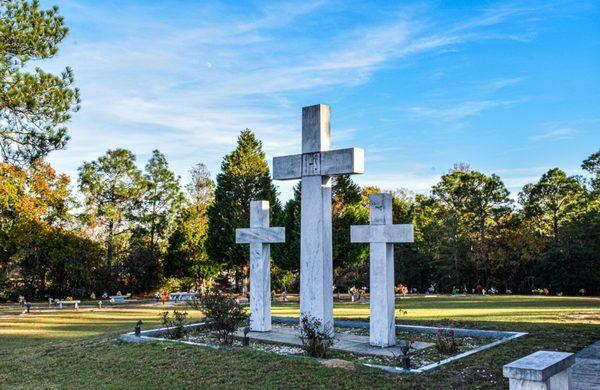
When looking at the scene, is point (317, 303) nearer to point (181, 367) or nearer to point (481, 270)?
point (181, 367)

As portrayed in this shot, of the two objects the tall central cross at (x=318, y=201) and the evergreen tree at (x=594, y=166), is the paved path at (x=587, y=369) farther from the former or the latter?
the evergreen tree at (x=594, y=166)

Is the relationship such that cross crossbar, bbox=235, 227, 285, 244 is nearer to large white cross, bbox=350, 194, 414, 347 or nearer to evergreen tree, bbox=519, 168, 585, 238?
large white cross, bbox=350, 194, 414, 347

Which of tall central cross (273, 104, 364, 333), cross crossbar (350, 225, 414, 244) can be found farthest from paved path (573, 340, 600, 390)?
tall central cross (273, 104, 364, 333)

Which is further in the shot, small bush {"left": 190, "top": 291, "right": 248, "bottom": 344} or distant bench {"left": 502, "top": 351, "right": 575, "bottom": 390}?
small bush {"left": 190, "top": 291, "right": 248, "bottom": 344}

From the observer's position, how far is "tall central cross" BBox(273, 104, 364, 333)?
12.2 meters

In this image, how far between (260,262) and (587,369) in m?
7.96

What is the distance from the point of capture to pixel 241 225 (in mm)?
38156

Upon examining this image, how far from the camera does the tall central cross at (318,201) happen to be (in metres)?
12.2

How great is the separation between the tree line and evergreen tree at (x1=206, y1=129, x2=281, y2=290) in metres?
Answer: 0.08

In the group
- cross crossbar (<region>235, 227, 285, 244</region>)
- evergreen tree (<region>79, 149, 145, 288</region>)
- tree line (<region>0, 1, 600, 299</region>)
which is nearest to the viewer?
cross crossbar (<region>235, 227, 285, 244</region>)

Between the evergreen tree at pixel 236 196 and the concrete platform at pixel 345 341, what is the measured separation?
24592 millimetres

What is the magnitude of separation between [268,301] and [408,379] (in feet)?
20.1

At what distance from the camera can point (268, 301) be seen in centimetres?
1375

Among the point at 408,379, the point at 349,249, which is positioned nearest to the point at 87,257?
the point at 349,249
